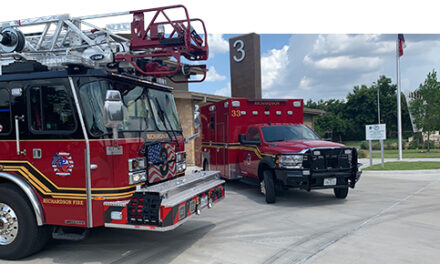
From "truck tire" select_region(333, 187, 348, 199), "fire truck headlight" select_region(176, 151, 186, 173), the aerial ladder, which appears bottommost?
"truck tire" select_region(333, 187, 348, 199)

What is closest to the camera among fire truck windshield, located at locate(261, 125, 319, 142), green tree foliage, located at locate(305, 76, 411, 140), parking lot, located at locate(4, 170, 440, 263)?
parking lot, located at locate(4, 170, 440, 263)

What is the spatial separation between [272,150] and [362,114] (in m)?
55.9

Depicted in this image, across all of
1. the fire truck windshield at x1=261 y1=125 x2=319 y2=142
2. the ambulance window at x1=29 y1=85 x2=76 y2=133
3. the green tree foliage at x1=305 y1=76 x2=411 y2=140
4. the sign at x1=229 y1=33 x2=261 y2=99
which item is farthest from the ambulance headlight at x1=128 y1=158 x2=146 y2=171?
the green tree foliage at x1=305 y1=76 x2=411 y2=140

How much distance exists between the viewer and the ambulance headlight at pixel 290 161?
834 centimetres

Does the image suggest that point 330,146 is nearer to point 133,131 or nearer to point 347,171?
point 347,171

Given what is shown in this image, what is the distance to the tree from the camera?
29.3 metres

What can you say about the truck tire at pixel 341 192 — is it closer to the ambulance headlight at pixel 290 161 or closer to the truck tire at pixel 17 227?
the ambulance headlight at pixel 290 161

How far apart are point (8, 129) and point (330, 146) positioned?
21.5 feet

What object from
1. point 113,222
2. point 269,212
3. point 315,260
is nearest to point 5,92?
point 113,222

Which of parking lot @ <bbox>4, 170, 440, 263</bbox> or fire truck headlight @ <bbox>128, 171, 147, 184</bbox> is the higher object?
fire truck headlight @ <bbox>128, 171, 147, 184</bbox>

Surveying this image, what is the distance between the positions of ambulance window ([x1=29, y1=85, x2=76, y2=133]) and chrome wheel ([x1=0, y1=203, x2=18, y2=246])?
118 cm

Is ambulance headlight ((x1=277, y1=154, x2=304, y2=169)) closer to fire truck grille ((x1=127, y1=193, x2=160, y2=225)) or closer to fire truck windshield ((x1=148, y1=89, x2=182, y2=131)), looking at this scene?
fire truck windshield ((x1=148, y1=89, x2=182, y2=131))

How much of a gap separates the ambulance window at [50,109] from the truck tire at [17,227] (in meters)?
0.97

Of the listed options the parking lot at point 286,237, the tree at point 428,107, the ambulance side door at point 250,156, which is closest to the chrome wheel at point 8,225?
the parking lot at point 286,237
